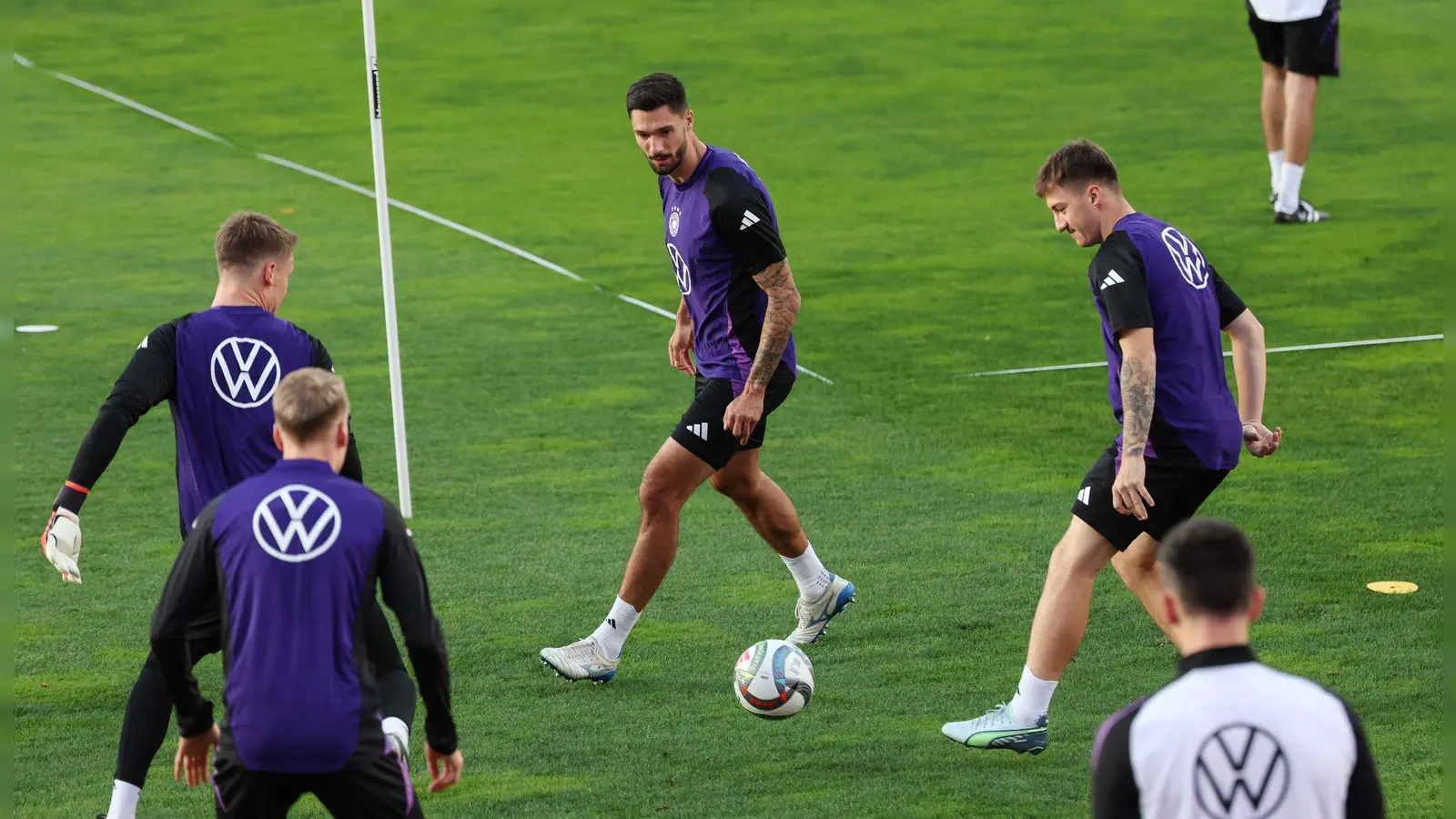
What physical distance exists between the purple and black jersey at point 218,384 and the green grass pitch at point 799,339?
121cm

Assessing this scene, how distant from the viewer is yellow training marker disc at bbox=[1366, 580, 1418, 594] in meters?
7.77

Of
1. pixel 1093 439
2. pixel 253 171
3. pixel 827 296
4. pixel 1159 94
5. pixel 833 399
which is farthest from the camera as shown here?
pixel 1159 94

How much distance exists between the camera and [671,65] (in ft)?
70.1

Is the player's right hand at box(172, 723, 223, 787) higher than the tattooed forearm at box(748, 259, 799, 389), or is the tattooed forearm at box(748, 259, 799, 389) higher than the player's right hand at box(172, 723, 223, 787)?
the tattooed forearm at box(748, 259, 799, 389)

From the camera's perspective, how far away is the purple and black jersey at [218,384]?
5555 mm

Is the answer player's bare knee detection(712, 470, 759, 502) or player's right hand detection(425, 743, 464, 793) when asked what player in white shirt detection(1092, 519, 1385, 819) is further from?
player's bare knee detection(712, 470, 759, 502)

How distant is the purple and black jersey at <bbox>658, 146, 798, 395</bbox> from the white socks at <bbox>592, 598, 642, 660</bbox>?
0.94 meters

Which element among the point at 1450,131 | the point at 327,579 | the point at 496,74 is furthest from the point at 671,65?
the point at 327,579

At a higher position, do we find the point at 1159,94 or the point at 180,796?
the point at 1159,94

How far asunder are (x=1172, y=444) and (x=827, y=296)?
7.57 metres

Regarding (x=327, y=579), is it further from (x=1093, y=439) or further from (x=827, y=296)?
(x=827, y=296)

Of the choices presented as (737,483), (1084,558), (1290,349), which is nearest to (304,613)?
(1084,558)

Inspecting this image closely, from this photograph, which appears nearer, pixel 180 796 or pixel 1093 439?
pixel 180 796

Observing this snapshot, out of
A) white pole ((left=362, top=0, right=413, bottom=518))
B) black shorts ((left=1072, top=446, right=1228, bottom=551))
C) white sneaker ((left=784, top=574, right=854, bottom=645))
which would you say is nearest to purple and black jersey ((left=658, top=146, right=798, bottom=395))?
white sneaker ((left=784, top=574, right=854, bottom=645))
